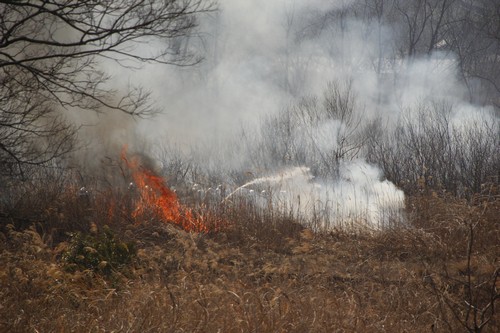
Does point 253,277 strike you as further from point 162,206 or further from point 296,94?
point 296,94

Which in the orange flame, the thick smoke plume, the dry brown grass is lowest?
the dry brown grass

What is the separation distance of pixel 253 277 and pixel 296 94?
18.5 meters

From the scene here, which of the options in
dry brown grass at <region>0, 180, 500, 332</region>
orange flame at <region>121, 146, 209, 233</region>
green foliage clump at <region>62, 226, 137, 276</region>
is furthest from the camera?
orange flame at <region>121, 146, 209, 233</region>

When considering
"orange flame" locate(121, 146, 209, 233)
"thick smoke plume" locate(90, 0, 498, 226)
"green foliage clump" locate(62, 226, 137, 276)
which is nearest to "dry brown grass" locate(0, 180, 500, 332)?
"green foliage clump" locate(62, 226, 137, 276)

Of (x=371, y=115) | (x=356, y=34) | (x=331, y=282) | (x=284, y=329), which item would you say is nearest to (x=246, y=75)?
(x=371, y=115)

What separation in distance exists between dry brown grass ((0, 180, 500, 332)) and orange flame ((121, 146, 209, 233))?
28 cm

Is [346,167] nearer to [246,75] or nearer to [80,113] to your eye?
[80,113]

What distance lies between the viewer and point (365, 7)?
28984 mm

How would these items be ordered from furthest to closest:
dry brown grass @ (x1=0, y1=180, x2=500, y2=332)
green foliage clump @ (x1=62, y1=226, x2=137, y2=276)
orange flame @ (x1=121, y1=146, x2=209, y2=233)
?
1. orange flame @ (x1=121, y1=146, x2=209, y2=233)
2. green foliage clump @ (x1=62, y1=226, x2=137, y2=276)
3. dry brown grass @ (x1=0, y1=180, x2=500, y2=332)

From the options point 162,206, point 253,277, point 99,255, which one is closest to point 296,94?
point 162,206

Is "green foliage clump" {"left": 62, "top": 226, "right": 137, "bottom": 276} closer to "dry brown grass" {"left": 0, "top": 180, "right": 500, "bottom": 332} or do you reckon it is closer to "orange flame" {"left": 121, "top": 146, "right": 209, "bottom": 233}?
"dry brown grass" {"left": 0, "top": 180, "right": 500, "bottom": 332}

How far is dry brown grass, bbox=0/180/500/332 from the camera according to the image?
5.54 m

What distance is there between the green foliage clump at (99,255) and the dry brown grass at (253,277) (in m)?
0.15

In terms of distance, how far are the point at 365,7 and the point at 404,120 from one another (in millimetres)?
11842
